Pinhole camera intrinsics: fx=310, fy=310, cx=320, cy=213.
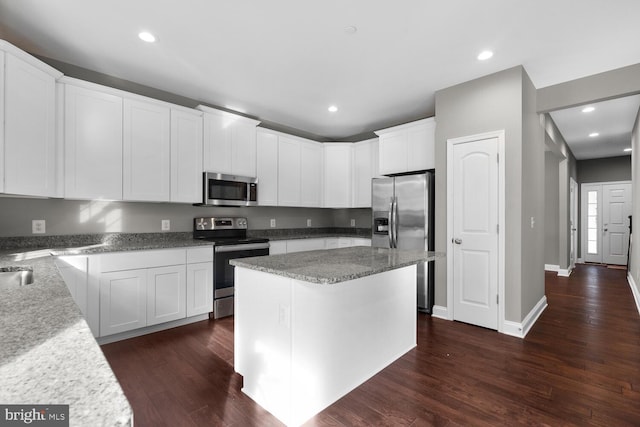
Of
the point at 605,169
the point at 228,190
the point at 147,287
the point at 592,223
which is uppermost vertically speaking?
the point at 605,169

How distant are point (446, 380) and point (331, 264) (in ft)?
4.03

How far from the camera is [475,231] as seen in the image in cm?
329

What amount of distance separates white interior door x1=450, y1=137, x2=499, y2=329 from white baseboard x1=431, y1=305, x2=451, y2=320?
90mm

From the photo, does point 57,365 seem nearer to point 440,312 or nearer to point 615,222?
point 440,312

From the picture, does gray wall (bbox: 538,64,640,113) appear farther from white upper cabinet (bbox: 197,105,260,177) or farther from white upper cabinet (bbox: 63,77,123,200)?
white upper cabinet (bbox: 63,77,123,200)

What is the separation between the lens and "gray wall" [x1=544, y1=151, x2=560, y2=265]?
20.1 feet

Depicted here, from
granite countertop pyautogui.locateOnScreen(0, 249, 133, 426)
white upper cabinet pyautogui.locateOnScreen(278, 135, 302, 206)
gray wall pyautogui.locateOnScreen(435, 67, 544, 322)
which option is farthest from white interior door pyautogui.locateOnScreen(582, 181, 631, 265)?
granite countertop pyautogui.locateOnScreen(0, 249, 133, 426)

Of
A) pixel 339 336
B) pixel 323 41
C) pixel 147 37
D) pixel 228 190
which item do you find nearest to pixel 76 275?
pixel 228 190

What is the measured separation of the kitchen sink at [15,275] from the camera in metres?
1.79

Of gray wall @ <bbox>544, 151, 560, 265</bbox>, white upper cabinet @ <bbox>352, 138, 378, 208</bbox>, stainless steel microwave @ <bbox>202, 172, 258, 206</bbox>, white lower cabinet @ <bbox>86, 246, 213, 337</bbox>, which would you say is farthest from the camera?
gray wall @ <bbox>544, 151, 560, 265</bbox>

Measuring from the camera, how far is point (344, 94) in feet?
12.2

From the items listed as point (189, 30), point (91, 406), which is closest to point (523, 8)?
point (189, 30)

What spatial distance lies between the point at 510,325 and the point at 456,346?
71cm

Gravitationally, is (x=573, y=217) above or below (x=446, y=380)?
above
